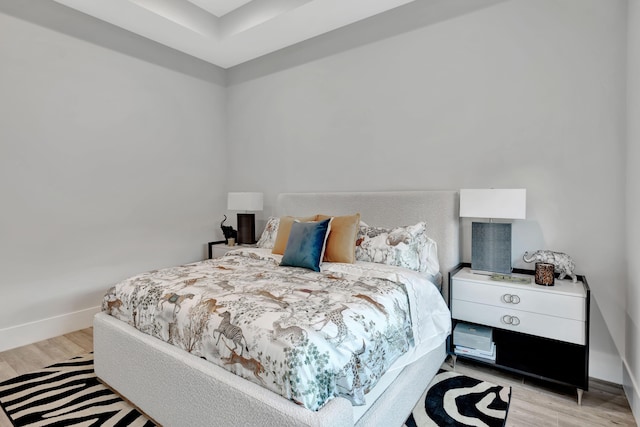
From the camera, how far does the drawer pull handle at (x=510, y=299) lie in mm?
2158

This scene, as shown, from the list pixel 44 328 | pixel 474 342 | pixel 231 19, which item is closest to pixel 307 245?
pixel 474 342

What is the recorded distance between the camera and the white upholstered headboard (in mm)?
2682

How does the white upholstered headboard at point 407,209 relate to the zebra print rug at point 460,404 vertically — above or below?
above

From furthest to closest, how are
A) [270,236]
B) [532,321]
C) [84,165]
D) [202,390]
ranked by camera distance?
[270,236], [84,165], [532,321], [202,390]

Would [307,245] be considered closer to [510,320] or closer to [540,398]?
[510,320]

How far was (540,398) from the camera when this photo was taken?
6.70 feet

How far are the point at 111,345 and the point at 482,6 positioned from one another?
3.53 metres

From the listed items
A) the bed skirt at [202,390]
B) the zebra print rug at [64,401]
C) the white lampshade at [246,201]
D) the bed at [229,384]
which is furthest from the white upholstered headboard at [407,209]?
the zebra print rug at [64,401]

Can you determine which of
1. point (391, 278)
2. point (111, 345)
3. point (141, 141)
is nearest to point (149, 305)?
point (111, 345)

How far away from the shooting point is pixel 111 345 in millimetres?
2037

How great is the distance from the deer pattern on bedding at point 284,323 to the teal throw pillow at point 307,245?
14cm

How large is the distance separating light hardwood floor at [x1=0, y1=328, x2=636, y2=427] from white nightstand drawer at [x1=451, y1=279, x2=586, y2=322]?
0.50 metres

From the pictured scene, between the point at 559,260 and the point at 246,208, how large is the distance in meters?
2.90

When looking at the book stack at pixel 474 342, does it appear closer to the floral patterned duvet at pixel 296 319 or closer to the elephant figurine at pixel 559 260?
the floral patterned duvet at pixel 296 319
